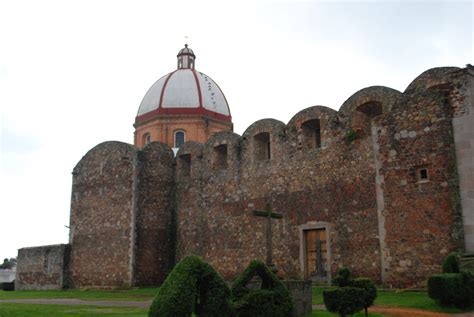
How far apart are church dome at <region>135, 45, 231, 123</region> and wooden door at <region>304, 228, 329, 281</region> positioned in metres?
15.1

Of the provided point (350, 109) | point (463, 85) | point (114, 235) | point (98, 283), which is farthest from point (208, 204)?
point (463, 85)

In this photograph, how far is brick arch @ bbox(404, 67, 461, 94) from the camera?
51.3ft

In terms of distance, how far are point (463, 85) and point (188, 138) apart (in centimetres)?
1914

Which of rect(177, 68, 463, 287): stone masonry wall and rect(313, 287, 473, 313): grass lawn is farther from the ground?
rect(177, 68, 463, 287): stone masonry wall

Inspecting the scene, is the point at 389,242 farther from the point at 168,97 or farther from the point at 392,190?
the point at 168,97

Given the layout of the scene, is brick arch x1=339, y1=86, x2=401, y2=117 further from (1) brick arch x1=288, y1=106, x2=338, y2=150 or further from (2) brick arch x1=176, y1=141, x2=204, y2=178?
(2) brick arch x1=176, y1=141, x2=204, y2=178

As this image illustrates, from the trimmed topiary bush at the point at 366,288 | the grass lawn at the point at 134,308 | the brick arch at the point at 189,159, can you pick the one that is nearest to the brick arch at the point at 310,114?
the brick arch at the point at 189,159

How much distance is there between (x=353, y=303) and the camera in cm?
966

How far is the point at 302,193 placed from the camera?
19359 mm

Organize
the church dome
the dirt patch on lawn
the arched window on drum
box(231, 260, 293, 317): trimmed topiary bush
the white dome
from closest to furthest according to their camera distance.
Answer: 1. box(231, 260, 293, 317): trimmed topiary bush
2. the dirt patch on lawn
3. the arched window on drum
4. the church dome
5. the white dome

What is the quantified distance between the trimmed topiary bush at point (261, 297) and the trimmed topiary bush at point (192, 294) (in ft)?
1.40

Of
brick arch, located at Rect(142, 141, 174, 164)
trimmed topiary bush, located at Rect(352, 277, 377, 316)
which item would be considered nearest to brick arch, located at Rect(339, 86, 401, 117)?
trimmed topiary bush, located at Rect(352, 277, 377, 316)

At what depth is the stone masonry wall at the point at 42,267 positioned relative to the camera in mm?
24641

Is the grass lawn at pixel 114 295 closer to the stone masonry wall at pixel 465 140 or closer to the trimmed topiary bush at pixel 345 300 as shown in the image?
the trimmed topiary bush at pixel 345 300
